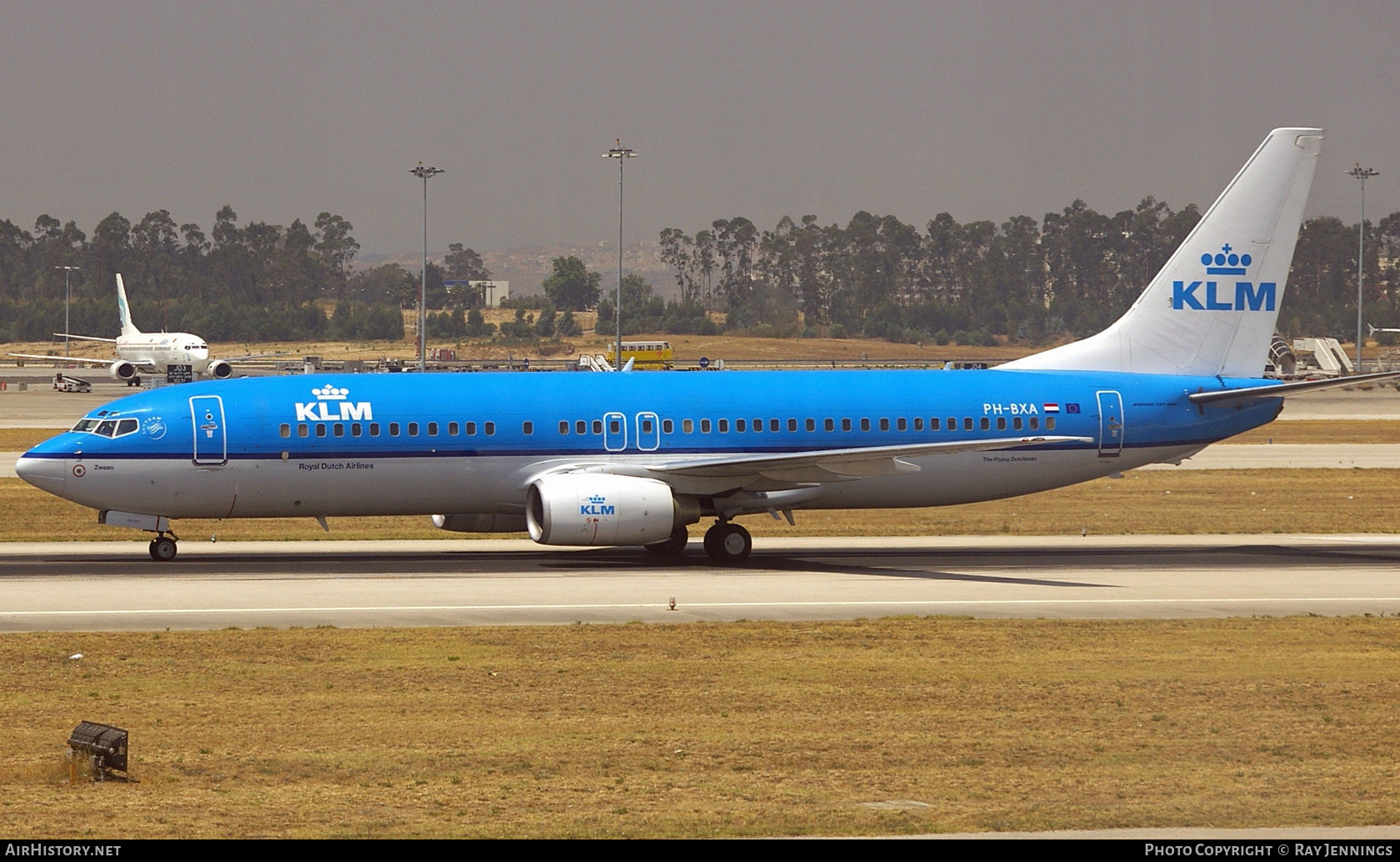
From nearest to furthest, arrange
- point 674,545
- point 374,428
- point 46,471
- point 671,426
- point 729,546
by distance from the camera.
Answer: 1. point 46,471
2. point 374,428
3. point 729,546
4. point 671,426
5. point 674,545

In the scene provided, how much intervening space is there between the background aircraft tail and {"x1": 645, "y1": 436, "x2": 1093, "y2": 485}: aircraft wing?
190 inches

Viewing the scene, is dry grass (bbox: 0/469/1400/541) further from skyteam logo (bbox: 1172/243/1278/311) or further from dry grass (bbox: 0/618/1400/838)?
dry grass (bbox: 0/618/1400/838)

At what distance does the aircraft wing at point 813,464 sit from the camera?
34750mm

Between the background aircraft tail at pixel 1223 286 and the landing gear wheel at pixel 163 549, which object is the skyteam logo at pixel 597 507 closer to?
the landing gear wheel at pixel 163 549

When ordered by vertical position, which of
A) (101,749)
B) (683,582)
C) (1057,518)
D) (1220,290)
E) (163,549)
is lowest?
(683,582)

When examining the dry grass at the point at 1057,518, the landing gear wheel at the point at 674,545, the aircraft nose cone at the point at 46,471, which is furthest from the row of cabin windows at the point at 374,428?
the dry grass at the point at 1057,518

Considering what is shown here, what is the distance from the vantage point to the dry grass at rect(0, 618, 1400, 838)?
1407 centimetres

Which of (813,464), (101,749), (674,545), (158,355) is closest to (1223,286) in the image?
(813,464)

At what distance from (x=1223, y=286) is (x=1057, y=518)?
8.59 m

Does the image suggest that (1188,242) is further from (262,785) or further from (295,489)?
(262,785)

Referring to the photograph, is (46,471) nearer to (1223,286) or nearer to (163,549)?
(163,549)

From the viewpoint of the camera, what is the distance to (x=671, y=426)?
1446 inches

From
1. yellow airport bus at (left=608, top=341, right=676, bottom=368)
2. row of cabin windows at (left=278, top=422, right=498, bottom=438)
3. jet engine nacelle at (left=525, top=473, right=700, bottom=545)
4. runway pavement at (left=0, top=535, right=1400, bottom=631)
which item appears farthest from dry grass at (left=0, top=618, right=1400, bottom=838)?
yellow airport bus at (left=608, top=341, right=676, bottom=368)

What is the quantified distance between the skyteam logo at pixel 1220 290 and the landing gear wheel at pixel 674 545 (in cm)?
1338
